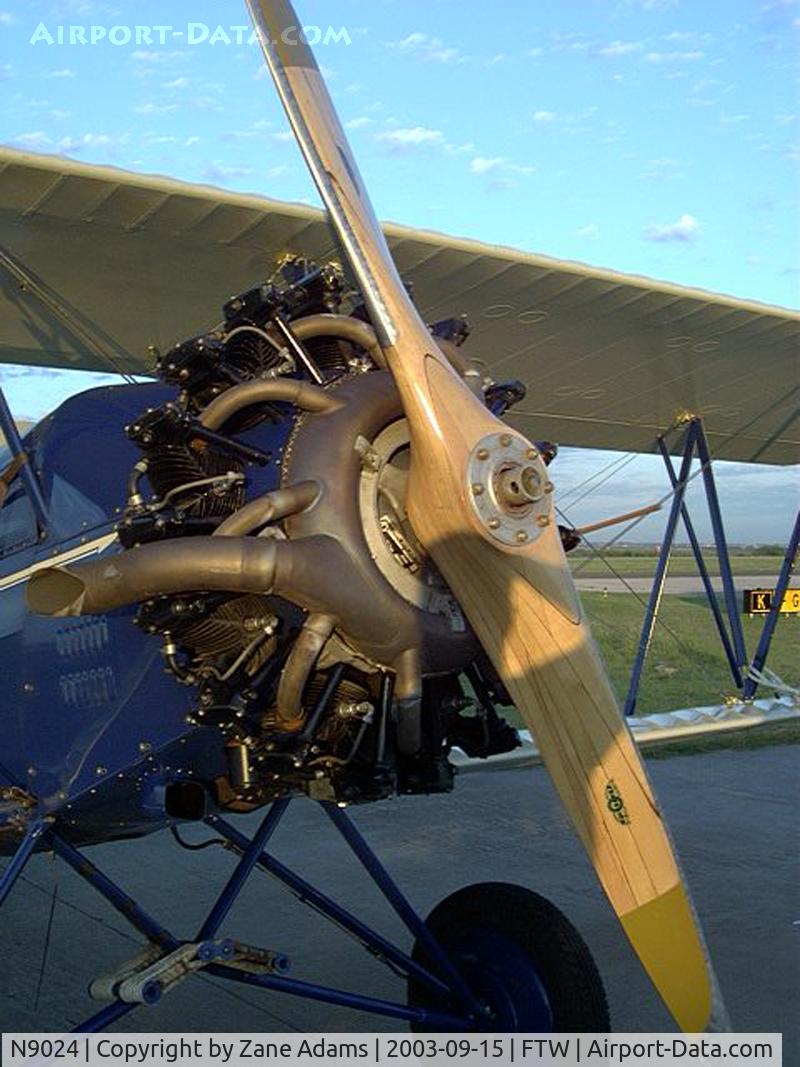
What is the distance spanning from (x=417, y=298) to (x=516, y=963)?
3187 mm

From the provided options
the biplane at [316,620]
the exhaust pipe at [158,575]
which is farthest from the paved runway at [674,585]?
the exhaust pipe at [158,575]

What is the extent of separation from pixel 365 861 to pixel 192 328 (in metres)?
2.82

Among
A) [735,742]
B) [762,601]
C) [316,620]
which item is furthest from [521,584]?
[762,601]

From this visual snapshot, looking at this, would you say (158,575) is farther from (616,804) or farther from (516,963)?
(516,963)

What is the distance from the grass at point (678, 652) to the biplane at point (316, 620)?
7.17 metres

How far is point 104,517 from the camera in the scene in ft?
11.6

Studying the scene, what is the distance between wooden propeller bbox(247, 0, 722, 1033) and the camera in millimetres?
2828

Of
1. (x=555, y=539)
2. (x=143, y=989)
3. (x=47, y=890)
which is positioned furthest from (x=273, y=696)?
(x=47, y=890)

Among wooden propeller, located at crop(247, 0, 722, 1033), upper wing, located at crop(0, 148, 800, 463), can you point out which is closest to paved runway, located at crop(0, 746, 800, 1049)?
wooden propeller, located at crop(247, 0, 722, 1033)

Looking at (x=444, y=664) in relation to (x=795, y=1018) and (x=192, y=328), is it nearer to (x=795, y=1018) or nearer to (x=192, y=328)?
(x=795, y=1018)

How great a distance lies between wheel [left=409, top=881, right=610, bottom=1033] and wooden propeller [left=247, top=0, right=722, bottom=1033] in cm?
85

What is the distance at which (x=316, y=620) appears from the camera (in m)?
2.92

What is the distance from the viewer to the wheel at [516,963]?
363 cm
